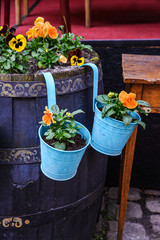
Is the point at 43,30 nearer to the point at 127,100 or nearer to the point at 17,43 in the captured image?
the point at 17,43

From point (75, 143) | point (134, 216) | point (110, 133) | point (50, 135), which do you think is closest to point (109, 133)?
point (110, 133)

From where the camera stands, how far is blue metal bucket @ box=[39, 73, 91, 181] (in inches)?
45.4

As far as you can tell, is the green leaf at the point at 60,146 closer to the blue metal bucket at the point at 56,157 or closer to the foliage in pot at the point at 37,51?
the blue metal bucket at the point at 56,157

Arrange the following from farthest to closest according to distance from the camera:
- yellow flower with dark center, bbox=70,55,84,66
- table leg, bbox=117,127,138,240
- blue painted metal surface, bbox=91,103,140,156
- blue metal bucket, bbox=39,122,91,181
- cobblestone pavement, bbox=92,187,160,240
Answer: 1. cobblestone pavement, bbox=92,187,160,240
2. table leg, bbox=117,127,138,240
3. yellow flower with dark center, bbox=70,55,84,66
4. blue painted metal surface, bbox=91,103,140,156
5. blue metal bucket, bbox=39,122,91,181

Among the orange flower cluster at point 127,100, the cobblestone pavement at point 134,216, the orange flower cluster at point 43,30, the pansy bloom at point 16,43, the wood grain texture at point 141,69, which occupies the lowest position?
the cobblestone pavement at point 134,216

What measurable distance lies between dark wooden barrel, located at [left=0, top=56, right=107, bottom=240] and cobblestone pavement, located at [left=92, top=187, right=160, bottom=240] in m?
0.43

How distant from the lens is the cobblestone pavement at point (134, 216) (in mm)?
1976

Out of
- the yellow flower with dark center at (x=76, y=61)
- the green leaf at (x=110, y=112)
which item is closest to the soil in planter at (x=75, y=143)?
the green leaf at (x=110, y=112)

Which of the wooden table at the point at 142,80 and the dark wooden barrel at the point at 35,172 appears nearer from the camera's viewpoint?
the dark wooden barrel at the point at 35,172

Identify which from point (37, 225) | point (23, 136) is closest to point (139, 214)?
point (37, 225)

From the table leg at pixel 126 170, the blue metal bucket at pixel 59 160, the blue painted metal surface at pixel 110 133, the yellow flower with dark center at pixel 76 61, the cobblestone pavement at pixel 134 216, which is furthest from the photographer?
the cobblestone pavement at pixel 134 216

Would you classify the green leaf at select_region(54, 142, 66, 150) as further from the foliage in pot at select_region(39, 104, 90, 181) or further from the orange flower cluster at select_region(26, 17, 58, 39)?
the orange flower cluster at select_region(26, 17, 58, 39)

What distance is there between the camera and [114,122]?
1258 millimetres

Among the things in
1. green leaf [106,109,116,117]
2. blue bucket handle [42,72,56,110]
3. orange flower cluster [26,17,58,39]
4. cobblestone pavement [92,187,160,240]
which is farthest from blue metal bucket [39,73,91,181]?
cobblestone pavement [92,187,160,240]
